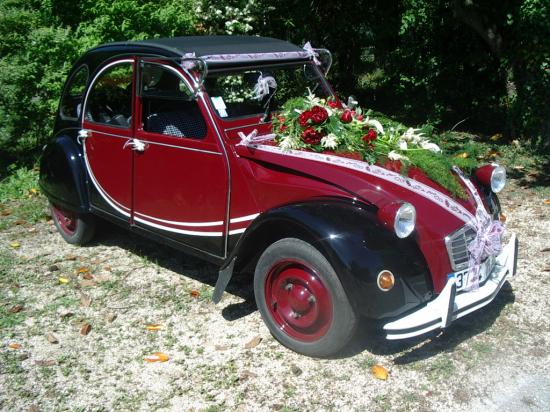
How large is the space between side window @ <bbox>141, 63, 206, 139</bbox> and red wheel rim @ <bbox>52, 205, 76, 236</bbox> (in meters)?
1.72

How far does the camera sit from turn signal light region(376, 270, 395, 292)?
10.6 feet

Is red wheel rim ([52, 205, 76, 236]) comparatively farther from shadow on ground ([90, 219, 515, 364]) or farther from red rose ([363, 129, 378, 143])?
red rose ([363, 129, 378, 143])

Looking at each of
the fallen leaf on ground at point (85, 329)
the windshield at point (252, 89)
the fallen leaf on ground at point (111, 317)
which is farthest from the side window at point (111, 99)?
the fallen leaf on ground at point (85, 329)

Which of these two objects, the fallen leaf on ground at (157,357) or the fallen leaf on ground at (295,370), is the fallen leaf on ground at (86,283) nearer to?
the fallen leaf on ground at (157,357)

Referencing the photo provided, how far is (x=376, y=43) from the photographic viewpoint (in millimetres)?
10461

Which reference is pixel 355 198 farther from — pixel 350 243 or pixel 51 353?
pixel 51 353

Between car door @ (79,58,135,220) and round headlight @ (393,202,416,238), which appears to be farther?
car door @ (79,58,135,220)

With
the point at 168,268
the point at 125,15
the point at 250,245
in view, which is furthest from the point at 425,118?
the point at 250,245

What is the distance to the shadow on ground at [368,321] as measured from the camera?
3709 mm

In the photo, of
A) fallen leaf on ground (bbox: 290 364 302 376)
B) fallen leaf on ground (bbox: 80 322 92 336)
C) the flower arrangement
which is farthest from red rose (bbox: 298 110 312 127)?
fallen leaf on ground (bbox: 80 322 92 336)

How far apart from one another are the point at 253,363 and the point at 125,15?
5.34m

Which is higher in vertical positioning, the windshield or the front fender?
the windshield

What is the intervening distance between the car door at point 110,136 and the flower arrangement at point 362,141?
1328 mm

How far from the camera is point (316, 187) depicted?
143 inches
